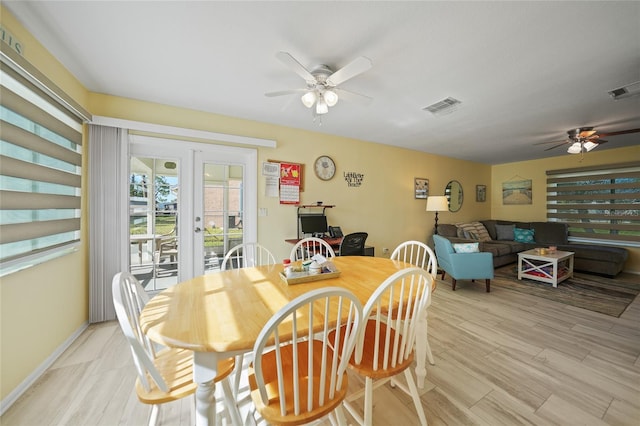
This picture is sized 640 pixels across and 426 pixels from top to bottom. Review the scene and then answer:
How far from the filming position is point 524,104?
8.69 feet

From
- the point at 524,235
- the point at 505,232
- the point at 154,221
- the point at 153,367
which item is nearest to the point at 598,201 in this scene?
the point at 524,235

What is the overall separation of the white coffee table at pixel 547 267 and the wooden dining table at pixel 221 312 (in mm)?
3402

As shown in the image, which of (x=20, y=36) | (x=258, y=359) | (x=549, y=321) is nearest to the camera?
(x=258, y=359)

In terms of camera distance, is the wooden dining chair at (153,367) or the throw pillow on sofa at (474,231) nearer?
the wooden dining chair at (153,367)

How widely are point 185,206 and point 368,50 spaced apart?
2539 mm

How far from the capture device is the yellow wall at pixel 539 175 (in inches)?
174

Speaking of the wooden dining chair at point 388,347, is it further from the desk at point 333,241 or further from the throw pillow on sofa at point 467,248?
the throw pillow on sofa at point 467,248

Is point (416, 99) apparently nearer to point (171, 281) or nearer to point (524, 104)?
point (524, 104)

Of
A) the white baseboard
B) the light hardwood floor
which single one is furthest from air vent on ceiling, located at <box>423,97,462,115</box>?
the white baseboard

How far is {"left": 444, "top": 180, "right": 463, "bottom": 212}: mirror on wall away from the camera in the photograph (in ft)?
17.7

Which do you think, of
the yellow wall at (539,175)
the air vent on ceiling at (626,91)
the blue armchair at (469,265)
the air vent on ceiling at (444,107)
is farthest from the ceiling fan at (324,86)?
the yellow wall at (539,175)

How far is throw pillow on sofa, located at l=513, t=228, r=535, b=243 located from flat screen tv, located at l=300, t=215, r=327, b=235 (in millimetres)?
4652

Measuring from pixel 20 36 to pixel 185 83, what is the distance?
0.99 metres

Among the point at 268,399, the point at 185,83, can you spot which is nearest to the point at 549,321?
the point at 268,399
